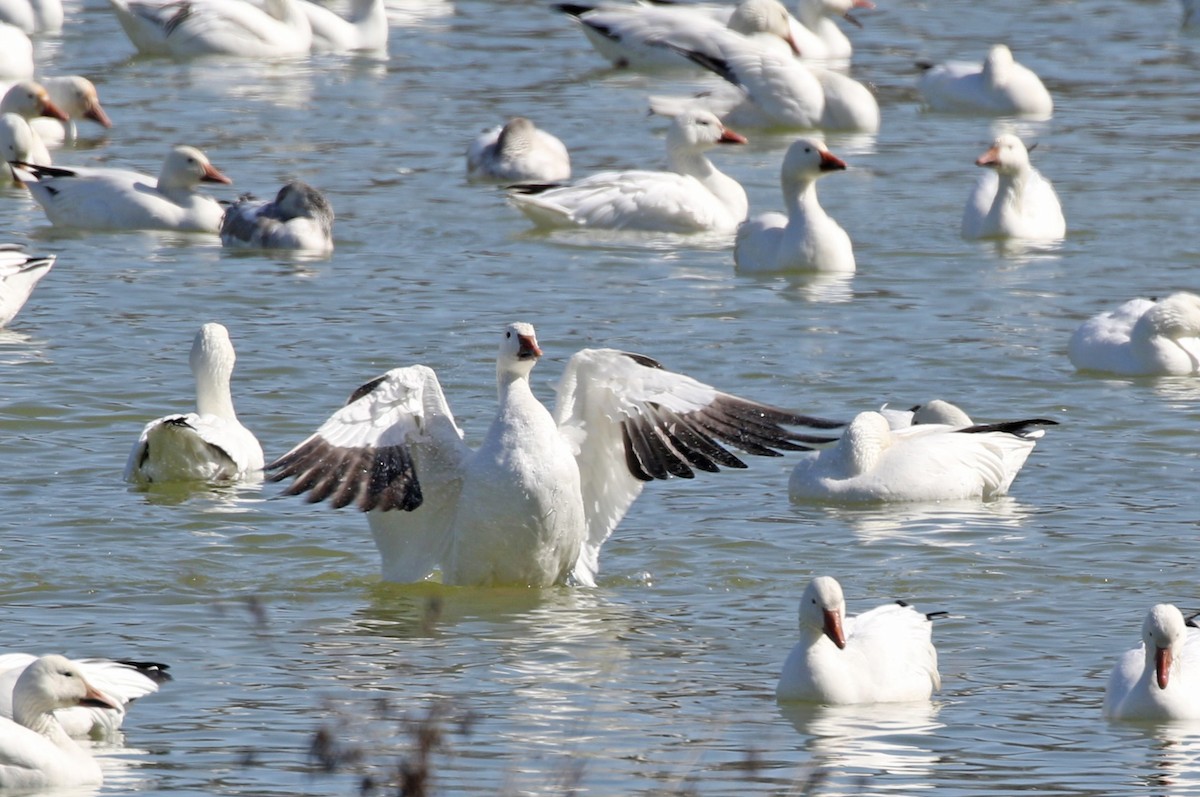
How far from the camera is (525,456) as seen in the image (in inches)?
361

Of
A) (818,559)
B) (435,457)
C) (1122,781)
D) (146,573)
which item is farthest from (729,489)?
(1122,781)

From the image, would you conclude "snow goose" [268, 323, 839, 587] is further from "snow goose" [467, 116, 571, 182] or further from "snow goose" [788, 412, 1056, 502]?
"snow goose" [467, 116, 571, 182]

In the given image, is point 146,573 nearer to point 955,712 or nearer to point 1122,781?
point 955,712

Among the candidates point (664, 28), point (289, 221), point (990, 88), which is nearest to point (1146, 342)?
point (289, 221)

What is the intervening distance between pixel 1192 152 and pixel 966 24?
8019 mm

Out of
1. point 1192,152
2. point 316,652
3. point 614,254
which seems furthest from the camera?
point 1192,152

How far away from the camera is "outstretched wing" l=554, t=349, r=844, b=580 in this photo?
914cm

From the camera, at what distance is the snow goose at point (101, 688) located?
727 cm

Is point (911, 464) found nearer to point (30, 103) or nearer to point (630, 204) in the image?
point (630, 204)

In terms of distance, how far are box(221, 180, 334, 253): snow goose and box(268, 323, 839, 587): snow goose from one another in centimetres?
658

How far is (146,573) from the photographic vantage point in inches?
369

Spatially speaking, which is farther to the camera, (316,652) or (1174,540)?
(1174,540)

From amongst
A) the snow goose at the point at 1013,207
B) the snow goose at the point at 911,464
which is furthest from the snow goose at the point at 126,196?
the snow goose at the point at 911,464

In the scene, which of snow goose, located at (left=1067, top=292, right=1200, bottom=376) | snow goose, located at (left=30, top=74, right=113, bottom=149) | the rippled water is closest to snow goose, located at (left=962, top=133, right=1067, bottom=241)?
the rippled water
